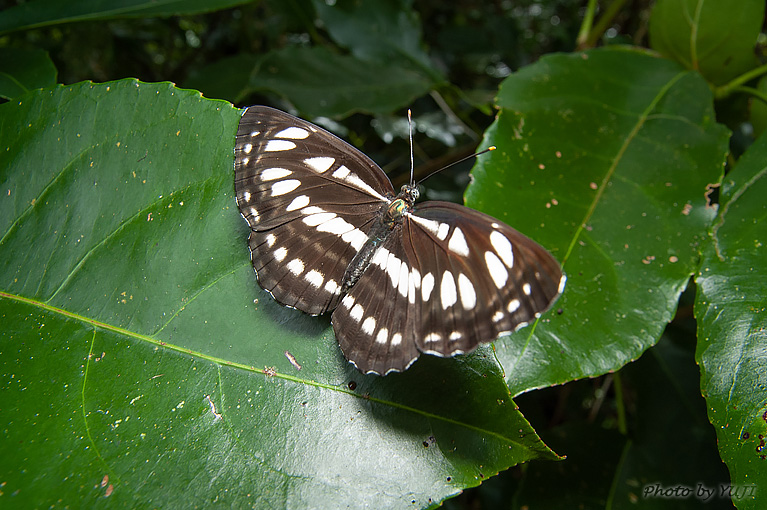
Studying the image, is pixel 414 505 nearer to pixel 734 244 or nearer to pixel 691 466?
pixel 734 244

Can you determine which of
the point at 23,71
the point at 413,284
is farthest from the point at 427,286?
the point at 23,71

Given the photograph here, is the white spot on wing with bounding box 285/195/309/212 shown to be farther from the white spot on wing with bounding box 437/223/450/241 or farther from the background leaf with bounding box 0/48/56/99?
the background leaf with bounding box 0/48/56/99

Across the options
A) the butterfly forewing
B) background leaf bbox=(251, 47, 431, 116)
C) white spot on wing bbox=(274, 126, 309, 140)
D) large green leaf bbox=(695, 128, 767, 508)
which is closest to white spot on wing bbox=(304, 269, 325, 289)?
the butterfly forewing

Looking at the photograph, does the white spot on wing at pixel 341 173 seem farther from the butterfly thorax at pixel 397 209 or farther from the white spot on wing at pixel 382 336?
the white spot on wing at pixel 382 336

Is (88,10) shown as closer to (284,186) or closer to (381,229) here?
(284,186)

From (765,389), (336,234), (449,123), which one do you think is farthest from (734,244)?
(449,123)

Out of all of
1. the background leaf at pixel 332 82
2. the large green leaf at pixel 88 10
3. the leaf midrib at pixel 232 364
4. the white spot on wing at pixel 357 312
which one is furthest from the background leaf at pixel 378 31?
the leaf midrib at pixel 232 364
